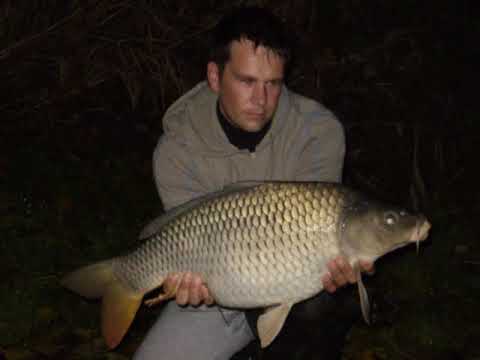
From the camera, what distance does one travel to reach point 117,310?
205 centimetres

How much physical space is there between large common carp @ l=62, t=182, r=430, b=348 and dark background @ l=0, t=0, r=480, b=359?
0.42 meters

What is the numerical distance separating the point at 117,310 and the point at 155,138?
292 cm

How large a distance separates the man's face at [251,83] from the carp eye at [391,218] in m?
0.62

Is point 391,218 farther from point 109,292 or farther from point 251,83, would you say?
point 109,292

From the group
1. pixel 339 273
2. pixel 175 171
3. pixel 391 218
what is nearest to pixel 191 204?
pixel 175 171

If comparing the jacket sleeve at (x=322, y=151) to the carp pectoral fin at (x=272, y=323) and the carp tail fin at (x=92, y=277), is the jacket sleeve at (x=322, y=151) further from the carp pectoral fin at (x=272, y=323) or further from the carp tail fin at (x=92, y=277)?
the carp tail fin at (x=92, y=277)

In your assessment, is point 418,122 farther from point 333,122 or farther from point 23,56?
point 23,56

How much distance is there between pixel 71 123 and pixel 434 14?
3768 millimetres

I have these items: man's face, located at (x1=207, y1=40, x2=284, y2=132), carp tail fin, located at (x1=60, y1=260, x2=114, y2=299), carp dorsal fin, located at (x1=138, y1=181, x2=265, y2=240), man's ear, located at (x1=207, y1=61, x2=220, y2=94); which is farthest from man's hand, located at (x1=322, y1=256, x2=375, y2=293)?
man's ear, located at (x1=207, y1=61, x2=220, y2=94)

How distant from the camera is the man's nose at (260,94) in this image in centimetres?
206

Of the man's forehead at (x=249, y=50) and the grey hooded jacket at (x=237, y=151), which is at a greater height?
the man's forehead at (x=249, y=50)

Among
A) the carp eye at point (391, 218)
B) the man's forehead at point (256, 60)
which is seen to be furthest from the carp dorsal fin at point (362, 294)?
the man's forehead at point (256, 60)

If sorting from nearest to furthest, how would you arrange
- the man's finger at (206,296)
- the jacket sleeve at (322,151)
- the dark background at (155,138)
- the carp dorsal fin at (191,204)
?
the carp dorsal fin at (191,204), the man's finger at (206,296), the jacket sleeve at (322,151), the dark background at (155,138)

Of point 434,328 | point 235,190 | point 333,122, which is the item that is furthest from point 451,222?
point 235,190
